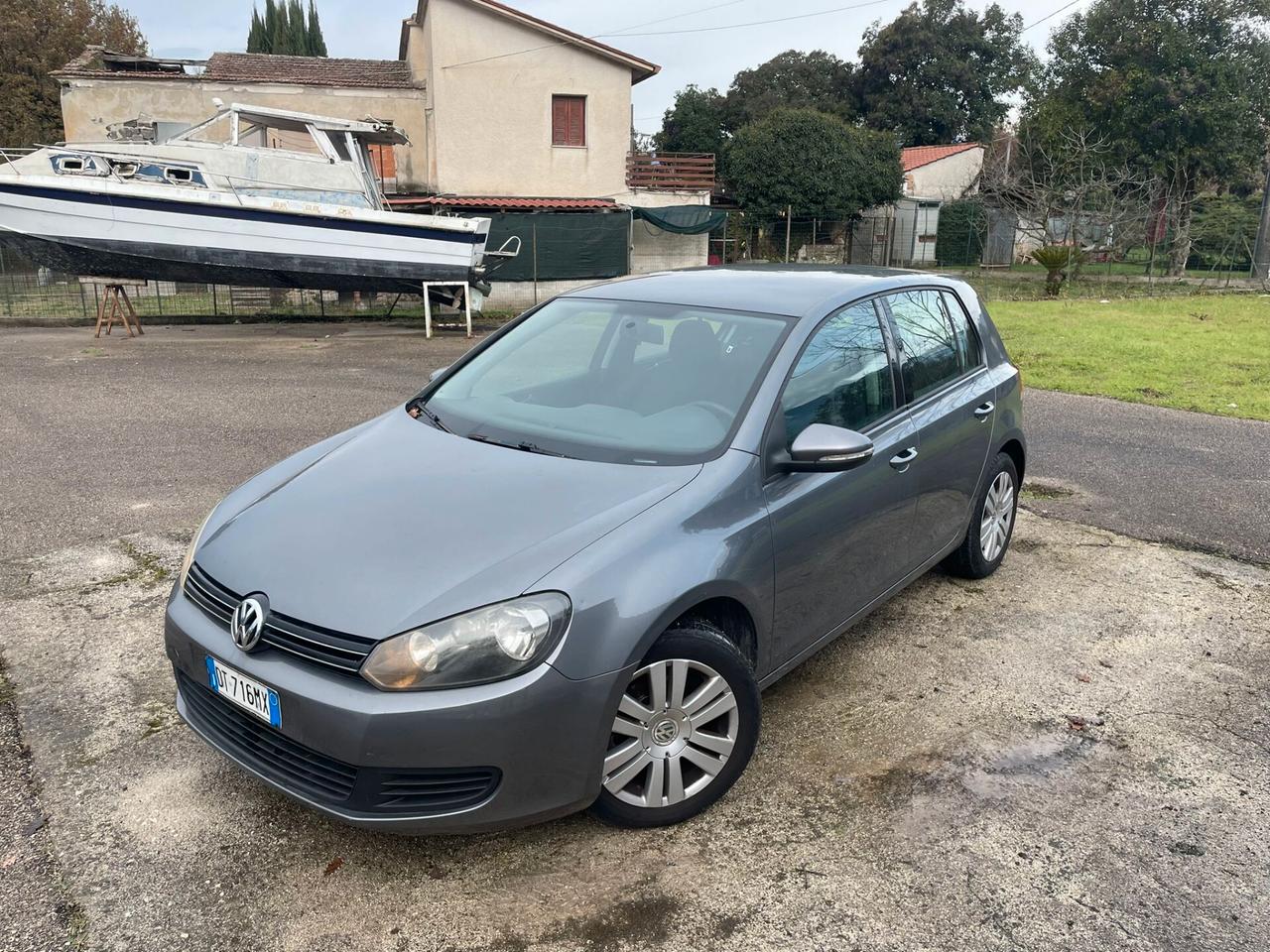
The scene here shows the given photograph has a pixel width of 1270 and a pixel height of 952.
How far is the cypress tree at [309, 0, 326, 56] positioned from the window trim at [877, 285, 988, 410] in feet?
186

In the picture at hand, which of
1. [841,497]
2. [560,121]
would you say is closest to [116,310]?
[560,121]

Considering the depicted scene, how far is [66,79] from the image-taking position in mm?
21766

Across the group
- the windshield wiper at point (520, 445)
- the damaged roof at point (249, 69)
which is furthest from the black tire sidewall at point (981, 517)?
the damaged roof at point (249, 69)

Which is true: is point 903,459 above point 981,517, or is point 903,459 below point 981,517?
above

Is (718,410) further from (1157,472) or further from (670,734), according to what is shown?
(1157,472)

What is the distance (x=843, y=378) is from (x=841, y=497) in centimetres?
50

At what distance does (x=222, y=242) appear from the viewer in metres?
14.0

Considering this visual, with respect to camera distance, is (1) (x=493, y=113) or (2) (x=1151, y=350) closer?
(2) (x=1151, y=350)

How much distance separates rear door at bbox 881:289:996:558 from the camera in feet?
12.9

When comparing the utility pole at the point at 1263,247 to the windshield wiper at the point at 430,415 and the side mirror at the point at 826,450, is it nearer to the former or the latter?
the side mirror at the point at 826,450

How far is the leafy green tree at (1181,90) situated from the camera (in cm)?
2809

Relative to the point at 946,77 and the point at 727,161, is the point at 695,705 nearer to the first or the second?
Answer: the point at 727,161

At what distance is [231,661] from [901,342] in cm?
283

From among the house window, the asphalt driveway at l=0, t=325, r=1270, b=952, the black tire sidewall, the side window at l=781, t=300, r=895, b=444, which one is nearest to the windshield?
the side window at l=781, t=300, r=895, b=444
